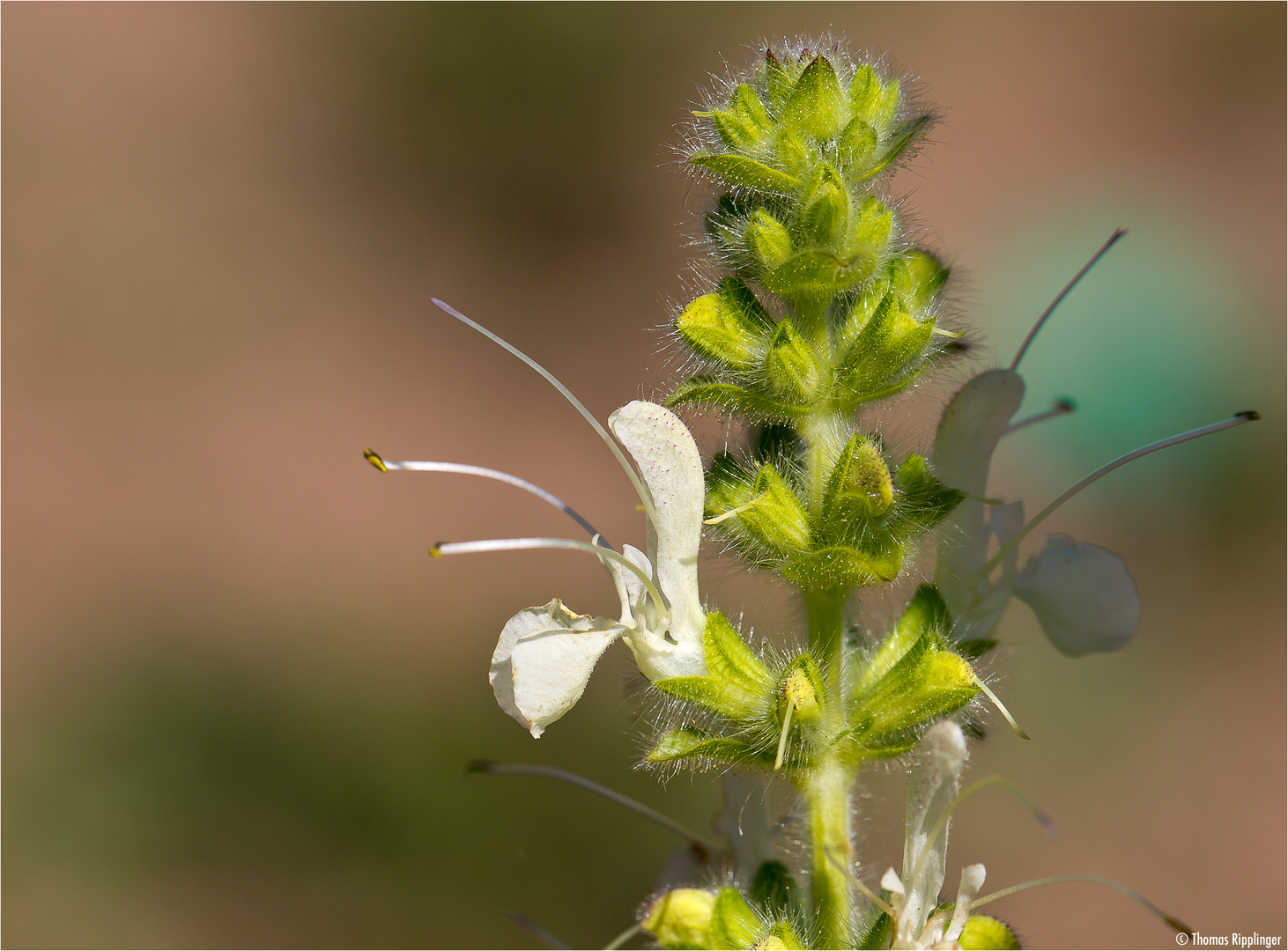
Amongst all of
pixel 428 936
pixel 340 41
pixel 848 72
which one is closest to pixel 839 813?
pixel 848 72

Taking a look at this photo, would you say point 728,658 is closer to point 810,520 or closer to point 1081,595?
point 810,520

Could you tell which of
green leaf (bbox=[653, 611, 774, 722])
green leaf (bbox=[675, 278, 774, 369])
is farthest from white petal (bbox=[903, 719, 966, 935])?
green leaf (bbox=[675, 278, 774, 369])

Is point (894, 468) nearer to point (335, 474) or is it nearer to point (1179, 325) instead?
point (1179, 325)

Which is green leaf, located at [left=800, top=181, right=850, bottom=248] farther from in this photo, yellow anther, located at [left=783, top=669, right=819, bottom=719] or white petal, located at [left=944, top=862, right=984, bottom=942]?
white petal, located at [left=944, top=862, right=984, bottom=942]

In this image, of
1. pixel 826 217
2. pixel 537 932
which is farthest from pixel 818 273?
pixel 537 932

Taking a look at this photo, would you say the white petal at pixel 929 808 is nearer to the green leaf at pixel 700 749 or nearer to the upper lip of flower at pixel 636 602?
the green leaf at pixel 700 749
